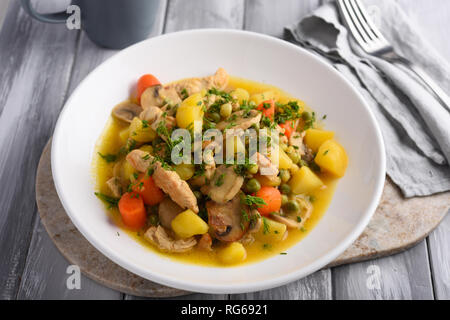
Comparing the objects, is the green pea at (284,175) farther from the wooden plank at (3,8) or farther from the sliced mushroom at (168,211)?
the wooden plank at (3,8)

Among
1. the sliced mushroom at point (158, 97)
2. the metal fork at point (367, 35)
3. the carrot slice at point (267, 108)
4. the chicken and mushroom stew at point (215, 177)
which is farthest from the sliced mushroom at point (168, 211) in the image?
the metal fork at point (367, 35)

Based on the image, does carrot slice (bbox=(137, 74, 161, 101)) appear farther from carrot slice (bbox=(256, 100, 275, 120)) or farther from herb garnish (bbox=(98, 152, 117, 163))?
carrot slice (bbox=(256, 100, 275, 120))

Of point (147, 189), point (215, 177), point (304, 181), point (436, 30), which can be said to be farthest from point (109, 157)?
point (436, 30)

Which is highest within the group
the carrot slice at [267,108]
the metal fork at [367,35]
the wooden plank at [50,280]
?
the metal fork at [367,35]

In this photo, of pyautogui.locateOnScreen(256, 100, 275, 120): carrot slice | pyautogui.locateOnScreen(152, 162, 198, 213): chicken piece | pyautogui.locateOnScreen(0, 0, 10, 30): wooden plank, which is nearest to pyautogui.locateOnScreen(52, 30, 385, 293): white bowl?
pyautogui.locateOnScreen(152, 162, 198, 213): chicken piece

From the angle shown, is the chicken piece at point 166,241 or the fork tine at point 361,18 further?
the fork tine at point 361,18
